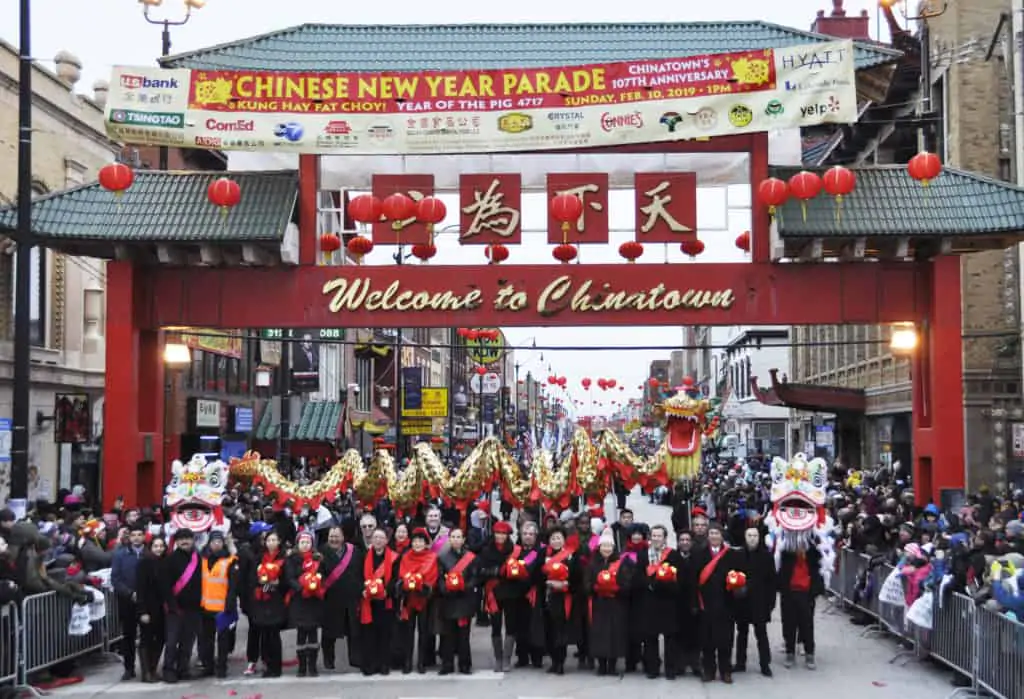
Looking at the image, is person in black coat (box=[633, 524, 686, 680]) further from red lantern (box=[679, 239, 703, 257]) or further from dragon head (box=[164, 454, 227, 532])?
red lantern (box=[679, 239, 703, 257])

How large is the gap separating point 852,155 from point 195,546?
28718 mm

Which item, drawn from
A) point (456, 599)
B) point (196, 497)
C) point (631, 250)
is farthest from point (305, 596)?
point (631, 250)

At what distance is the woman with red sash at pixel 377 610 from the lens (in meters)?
12.5

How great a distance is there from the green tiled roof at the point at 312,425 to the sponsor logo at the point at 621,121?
22.5m

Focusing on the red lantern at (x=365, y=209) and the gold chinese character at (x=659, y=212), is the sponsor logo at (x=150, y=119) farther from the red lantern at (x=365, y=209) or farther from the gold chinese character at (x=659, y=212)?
the gold chinese character at (x=659, y=212)

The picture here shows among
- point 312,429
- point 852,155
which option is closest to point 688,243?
point 852,155

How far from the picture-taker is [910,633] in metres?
13.1

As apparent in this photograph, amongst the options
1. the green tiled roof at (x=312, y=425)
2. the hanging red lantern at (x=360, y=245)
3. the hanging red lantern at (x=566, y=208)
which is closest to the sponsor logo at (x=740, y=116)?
the hanging red lantern at (x=566, y=208)

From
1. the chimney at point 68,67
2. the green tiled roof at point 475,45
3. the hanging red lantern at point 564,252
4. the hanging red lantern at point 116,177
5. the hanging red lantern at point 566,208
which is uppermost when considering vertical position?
the chimney at point 68,67

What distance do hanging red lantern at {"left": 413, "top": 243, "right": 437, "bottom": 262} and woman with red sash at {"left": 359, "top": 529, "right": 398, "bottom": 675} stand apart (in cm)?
638

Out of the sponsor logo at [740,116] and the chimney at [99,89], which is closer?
the sponsor logo at [740,116]

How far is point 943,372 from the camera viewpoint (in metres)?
17.4

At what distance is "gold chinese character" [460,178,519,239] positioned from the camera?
60.3 feet

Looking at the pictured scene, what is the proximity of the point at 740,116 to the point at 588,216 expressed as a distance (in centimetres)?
269
